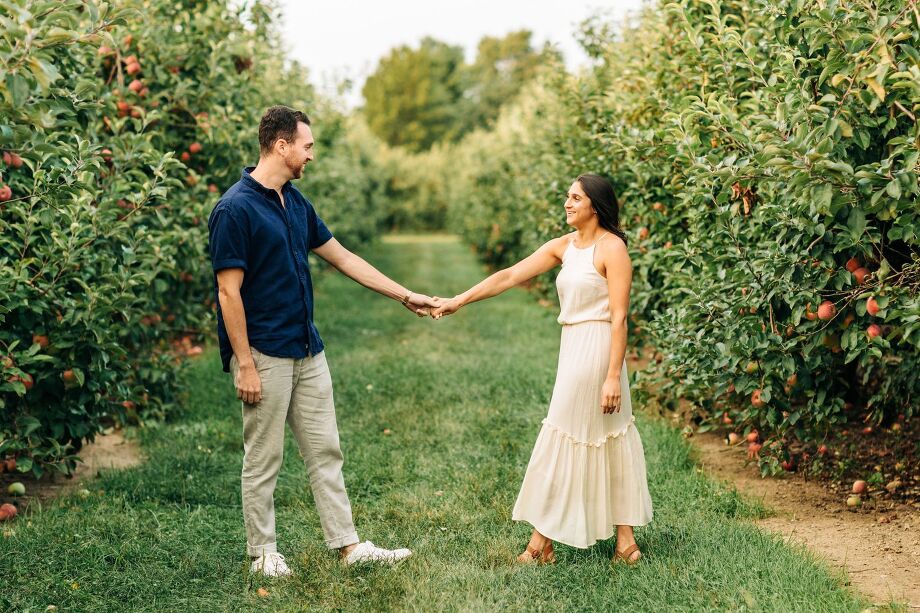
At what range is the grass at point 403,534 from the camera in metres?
3.93

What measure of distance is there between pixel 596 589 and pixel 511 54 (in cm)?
7443

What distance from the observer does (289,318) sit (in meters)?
4.15

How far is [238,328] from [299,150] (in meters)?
0.86

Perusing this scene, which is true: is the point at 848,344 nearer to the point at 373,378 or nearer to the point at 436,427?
the point at 436,427

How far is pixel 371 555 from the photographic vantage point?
4340 millimetres

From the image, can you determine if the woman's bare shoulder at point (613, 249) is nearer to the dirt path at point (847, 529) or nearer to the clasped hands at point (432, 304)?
the clasped hands at point (432, 304)

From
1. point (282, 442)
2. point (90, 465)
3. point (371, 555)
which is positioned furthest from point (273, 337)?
point (90, 465)

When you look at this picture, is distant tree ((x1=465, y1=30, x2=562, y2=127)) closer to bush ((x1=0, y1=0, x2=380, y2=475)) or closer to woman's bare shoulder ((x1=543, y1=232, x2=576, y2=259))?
bush ((x1=0, y1=0, x2=380, y2=475))

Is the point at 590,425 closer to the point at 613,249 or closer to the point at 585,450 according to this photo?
the point at 585,450

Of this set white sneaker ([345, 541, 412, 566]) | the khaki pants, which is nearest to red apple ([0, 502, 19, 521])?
the khaki pants

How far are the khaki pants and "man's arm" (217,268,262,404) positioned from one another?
0.07 meters

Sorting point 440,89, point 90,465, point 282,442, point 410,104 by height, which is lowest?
point 90,465

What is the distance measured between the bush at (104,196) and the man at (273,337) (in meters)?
0.84

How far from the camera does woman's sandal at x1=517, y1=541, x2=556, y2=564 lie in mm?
4316
